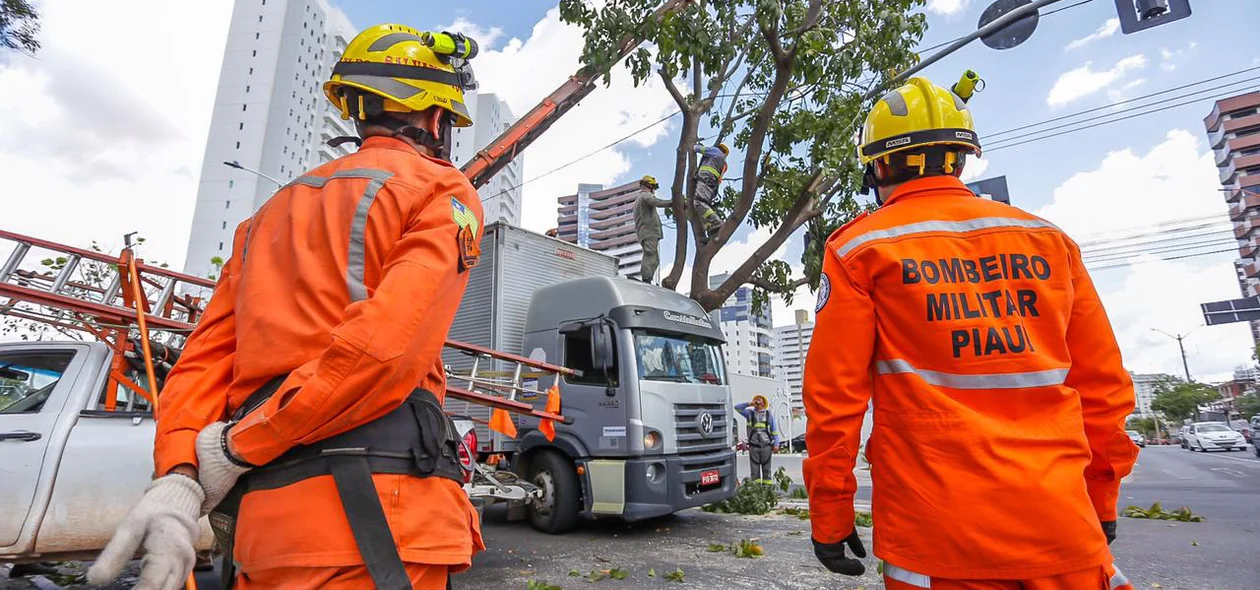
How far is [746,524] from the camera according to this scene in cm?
799

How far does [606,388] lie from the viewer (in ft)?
24.1

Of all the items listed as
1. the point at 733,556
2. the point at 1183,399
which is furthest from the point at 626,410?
the point at 1183,399

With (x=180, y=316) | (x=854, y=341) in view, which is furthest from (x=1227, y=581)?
(x=180, y=316)

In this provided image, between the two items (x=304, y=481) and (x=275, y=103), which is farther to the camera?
(x=275, y=103)

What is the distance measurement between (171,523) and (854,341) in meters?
1.67

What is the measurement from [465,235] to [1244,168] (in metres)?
97.2

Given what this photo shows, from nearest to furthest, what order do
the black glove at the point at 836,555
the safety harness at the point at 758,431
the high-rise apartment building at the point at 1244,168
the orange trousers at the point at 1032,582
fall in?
the orange trousers at the point at 1032,582 → the black glove at the point at 836,555 → the safety harness at the point at 758,431 → the high-rise apartment building at the point at 1244,168

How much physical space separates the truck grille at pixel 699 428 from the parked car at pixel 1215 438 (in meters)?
36.5

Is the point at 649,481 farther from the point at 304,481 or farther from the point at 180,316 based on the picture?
the point at 304,481

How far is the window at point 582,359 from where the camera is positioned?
754 cm

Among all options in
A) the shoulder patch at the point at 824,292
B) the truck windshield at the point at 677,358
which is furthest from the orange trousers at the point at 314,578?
the truck windshield at the point at 677,358

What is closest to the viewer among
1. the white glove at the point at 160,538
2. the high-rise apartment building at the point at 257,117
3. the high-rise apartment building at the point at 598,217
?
the white glove at the point at 160,538

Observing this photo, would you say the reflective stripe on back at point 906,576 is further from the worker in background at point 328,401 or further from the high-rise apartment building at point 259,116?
the high-rise apartment building at point 259,116

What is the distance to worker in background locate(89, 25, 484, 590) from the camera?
4.05 ft
